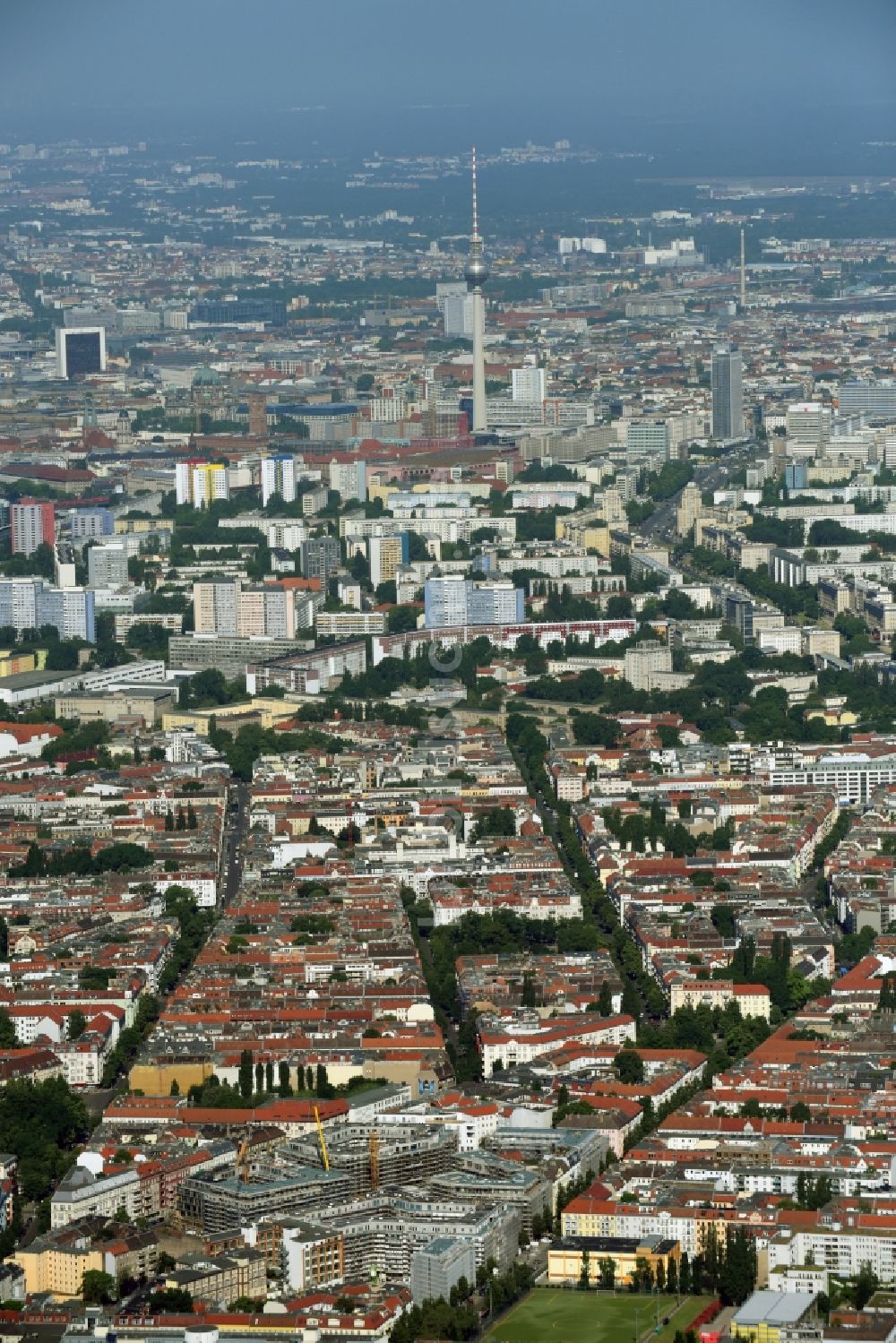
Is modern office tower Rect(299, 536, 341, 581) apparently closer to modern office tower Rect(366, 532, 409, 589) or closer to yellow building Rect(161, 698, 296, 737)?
modern office tower Rect(366, 532, 409, 589)

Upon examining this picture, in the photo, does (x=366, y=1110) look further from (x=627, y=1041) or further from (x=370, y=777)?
(x=370, y=777)

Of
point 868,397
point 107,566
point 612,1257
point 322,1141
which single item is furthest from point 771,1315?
point 868,397

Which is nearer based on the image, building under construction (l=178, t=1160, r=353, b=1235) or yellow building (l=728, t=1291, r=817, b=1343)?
yellow building (l=728, t=1291, r=817, b=1343)

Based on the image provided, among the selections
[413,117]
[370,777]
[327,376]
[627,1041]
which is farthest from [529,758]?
Answer: [413,117]

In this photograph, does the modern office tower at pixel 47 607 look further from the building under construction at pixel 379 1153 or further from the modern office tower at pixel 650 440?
the building under construction at pixel 379 1153

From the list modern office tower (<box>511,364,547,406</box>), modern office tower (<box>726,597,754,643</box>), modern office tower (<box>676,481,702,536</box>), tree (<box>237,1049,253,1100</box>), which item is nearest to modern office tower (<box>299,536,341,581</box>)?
modern office tower (<box>726,597,754,643</box>)

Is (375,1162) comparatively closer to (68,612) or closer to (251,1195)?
(251,1195)
